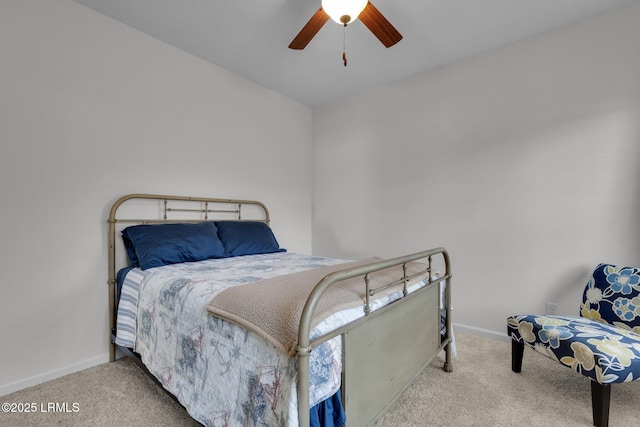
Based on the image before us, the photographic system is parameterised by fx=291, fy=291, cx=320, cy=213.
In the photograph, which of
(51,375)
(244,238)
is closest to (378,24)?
(244,238)

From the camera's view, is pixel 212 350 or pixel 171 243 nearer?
pixel 212 350

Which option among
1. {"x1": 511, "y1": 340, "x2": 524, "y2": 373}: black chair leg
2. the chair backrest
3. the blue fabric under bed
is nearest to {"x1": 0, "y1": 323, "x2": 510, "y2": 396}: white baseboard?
{"x1": 511, "y1": 340, "x2": 524, "y2": 373}: black chair leg

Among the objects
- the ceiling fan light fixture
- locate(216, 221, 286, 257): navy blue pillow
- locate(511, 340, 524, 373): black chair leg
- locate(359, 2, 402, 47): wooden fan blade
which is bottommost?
locate(511, 340, 524, 373): black chair leg

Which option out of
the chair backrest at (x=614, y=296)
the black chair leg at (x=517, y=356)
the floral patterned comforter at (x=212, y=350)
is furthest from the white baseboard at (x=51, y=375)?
the chair backrest at (x=614, y=296)

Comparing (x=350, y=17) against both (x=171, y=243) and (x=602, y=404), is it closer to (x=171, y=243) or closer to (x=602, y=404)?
(x=171, y=243)

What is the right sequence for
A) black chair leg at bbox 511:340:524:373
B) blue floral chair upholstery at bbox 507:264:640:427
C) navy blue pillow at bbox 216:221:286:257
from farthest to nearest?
navy blue pillow at bbox 216:221:286:257 < black chair leg at bbox 511:340:524:373 < blue floral chair upholstery at bbox 507:264:640:427

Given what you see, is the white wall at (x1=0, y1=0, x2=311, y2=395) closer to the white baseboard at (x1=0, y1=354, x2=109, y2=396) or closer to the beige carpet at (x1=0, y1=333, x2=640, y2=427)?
the white baseboard at (x1=0, y1=354, x2=109, y2=396)

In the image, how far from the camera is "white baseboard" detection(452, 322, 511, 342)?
252cm

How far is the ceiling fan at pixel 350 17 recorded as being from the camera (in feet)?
5.33

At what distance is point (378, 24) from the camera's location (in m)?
1.85

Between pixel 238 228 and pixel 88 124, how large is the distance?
4.50ft

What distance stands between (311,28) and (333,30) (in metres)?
0.55

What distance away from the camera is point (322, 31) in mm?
2355

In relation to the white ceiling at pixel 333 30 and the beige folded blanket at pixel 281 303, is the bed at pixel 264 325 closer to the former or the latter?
the beige folded blanket at pixel 281 303
